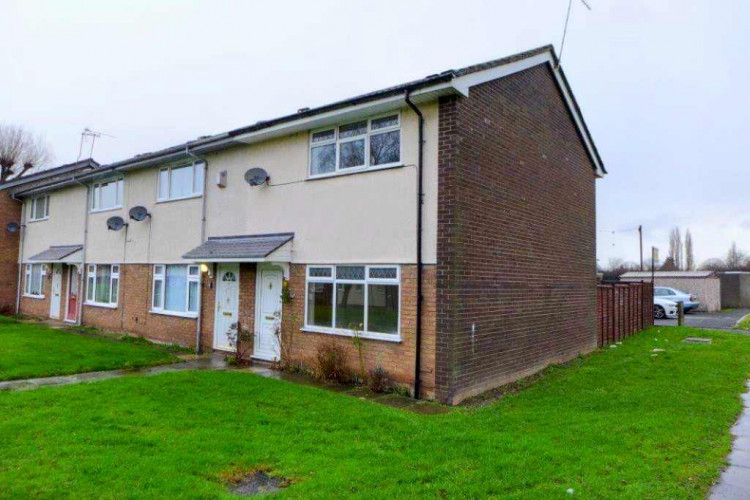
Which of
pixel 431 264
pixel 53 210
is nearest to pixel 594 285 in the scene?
pixel 431 264

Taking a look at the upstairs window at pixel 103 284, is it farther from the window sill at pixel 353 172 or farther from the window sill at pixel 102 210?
the window sill at pixel 353 172

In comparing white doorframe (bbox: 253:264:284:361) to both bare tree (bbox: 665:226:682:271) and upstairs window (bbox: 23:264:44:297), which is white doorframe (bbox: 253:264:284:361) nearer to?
upstairs window (bbox: 23:264:44:297)

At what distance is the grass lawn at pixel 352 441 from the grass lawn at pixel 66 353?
2.00 m

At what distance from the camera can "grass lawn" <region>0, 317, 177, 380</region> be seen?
9406 mm

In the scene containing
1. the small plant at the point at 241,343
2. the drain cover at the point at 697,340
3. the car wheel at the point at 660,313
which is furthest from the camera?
the car wheel at the point at 660,313

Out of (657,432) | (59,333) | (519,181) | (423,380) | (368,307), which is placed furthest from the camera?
(59,333)

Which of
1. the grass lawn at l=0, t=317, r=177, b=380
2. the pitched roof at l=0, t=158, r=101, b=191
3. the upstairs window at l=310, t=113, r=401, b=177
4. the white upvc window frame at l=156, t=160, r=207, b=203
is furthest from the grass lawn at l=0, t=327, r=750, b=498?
the pitched roof at l=0, t=158, r=101, b=191

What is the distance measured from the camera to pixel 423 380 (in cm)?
799

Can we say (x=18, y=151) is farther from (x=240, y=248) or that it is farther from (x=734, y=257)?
(x=734, y=257)

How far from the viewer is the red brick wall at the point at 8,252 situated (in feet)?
70.5

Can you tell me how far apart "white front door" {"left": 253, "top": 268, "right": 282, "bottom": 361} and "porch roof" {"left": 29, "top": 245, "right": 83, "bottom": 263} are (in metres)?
10.1

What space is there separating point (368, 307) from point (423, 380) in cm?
170

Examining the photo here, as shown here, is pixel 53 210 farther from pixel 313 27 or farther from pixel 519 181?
pixel 519 181

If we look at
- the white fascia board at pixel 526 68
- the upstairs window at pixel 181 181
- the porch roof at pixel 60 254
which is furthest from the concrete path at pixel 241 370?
the porch roof at pixel 60 254
